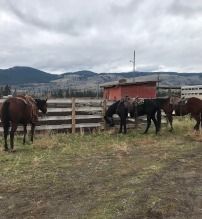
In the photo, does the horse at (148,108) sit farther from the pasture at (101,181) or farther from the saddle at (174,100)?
the pasture at (101,181)

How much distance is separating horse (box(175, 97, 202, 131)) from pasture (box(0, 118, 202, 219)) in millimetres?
4080

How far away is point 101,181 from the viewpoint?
817 centimetres

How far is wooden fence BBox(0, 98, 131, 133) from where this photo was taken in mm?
16720

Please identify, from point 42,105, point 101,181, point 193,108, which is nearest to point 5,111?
point 42,105

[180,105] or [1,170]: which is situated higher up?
[180,105]

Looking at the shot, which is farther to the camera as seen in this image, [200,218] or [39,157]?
[39,157]

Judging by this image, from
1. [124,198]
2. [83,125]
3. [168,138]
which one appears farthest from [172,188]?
[83,125]

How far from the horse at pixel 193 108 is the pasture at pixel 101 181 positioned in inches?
161

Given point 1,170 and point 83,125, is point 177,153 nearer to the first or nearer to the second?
point 1,170

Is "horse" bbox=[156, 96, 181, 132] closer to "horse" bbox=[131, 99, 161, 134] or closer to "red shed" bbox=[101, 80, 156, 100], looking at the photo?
"horse" bbox=[131, 99, 161, 134]

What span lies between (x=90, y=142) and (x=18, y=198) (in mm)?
7590

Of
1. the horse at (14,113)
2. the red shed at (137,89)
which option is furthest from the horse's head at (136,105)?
the red shed at (137,89)

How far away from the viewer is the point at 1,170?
30.5 feet

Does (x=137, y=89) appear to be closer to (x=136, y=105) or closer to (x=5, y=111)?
(x=136, y=105)
